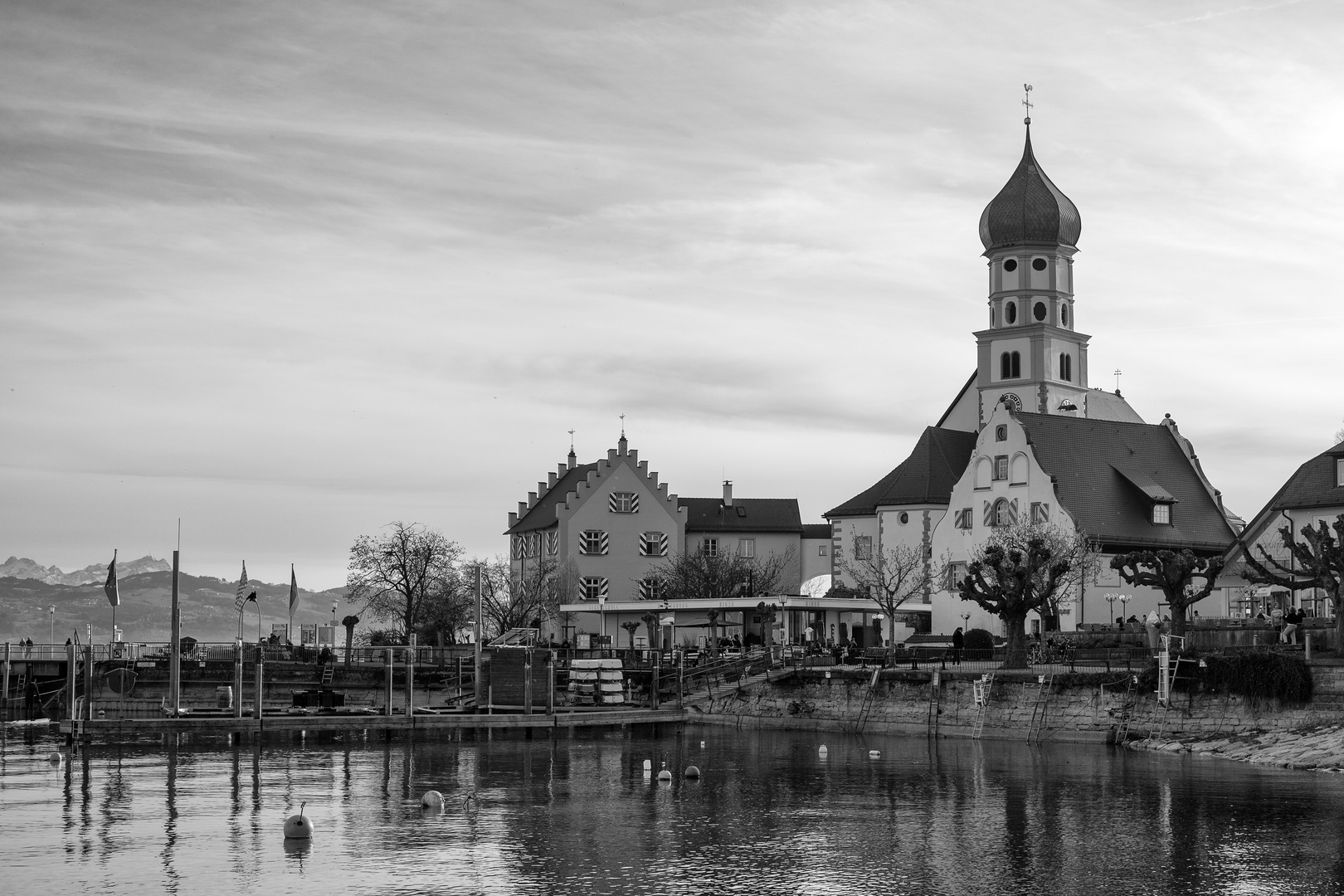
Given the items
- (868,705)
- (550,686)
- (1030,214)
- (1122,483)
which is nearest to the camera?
(868,705)

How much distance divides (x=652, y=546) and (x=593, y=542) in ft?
12.7

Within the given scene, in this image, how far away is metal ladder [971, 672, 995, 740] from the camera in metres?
60.5

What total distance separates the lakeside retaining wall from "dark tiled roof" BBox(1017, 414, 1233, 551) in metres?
22.2

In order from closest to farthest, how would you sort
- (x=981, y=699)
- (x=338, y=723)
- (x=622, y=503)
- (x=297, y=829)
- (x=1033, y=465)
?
1. (x=297, y=829)
2. (x=981, y=699)
3. (x=338, y=723)
4. (x=1033, y=465)
5. (x=622, y=503)

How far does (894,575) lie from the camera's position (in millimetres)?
92375

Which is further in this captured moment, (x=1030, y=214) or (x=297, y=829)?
(x=1030, y=214)

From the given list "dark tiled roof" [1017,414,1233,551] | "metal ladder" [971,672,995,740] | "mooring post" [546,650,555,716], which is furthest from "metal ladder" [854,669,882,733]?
"dark tiled roof" [1017,414,1233,551]

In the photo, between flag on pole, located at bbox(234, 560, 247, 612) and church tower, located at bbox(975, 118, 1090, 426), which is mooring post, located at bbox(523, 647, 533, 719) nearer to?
flag on pole, located at bbox(234, 560, 247, 612)

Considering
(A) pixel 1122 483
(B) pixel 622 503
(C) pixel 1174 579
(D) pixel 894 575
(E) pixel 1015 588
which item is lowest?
(E) pixel 1015 588

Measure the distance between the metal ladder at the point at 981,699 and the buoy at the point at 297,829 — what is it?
2921 centimetres

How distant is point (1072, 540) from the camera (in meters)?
79.8

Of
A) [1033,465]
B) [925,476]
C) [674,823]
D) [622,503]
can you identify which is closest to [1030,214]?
[925,476]

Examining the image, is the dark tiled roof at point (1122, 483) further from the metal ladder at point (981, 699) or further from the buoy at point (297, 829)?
the buoy at point (297, 829)

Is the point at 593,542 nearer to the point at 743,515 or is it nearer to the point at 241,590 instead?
the point at 743,515
